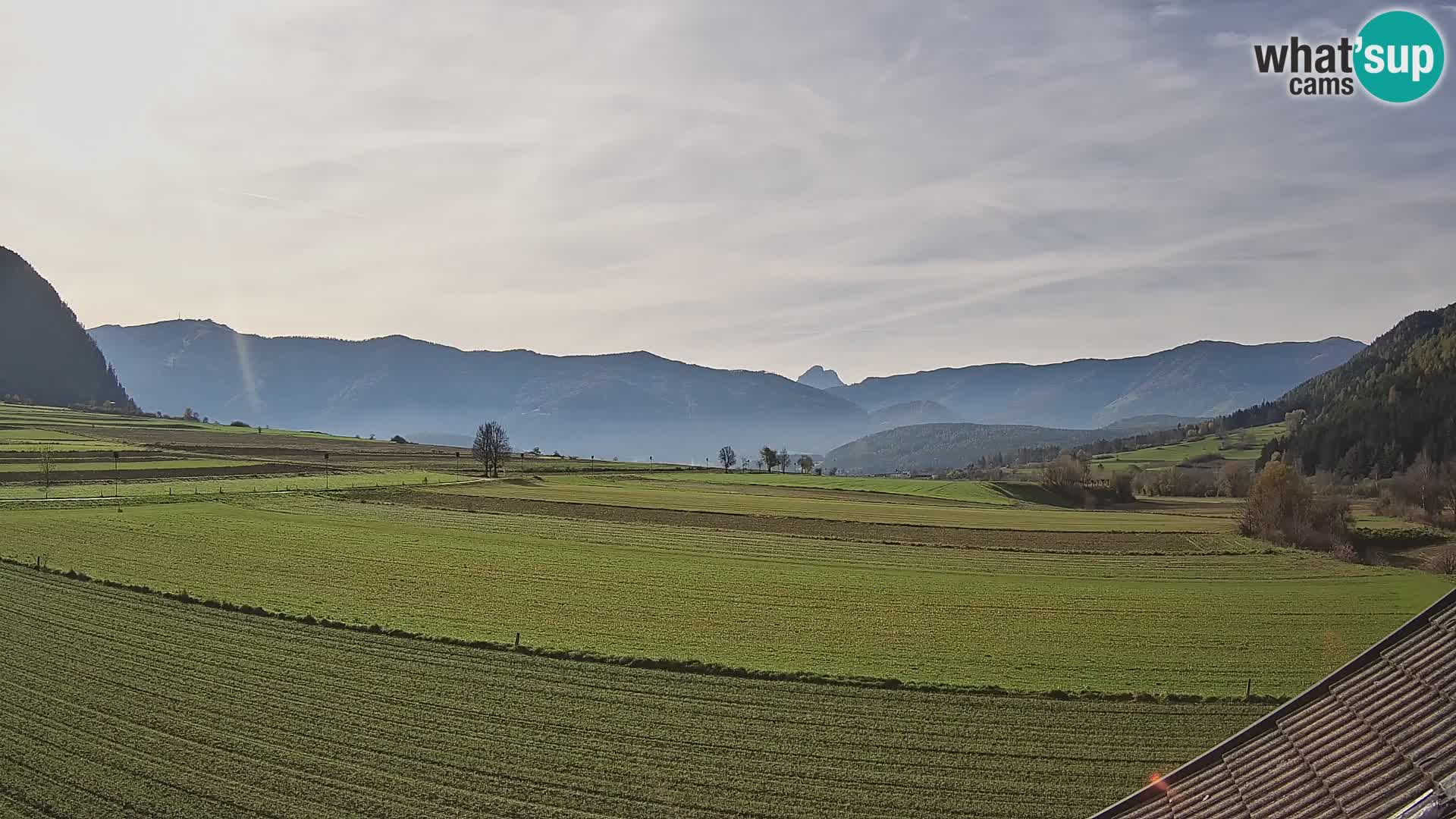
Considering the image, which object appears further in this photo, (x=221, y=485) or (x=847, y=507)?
(x=847, y=507)

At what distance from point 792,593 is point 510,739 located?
20.0 m

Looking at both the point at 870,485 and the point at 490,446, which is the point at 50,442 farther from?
the point at 870,485

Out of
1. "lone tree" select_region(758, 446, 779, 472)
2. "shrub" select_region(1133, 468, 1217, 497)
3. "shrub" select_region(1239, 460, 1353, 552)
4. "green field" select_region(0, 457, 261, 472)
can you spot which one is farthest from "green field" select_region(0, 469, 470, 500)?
"shrub" select_region(1133, 468, 1217, 497)

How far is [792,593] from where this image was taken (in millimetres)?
37500

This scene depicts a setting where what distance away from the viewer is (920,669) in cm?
2523

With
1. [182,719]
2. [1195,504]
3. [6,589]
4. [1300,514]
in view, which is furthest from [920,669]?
[1195,504]

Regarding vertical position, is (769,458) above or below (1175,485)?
above

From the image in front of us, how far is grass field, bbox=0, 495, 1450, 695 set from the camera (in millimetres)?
26859

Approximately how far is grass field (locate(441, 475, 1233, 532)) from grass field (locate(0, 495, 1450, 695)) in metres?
14.8

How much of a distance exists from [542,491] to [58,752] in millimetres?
72705

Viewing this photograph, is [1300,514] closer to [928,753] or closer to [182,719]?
[928,753]

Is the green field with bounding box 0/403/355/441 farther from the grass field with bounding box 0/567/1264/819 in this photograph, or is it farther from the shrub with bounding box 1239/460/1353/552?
the shrub with bounding box 1239/460/1353/552

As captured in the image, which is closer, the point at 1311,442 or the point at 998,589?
the point at 998,589

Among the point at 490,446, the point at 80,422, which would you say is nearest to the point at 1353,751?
the point at 490,446
